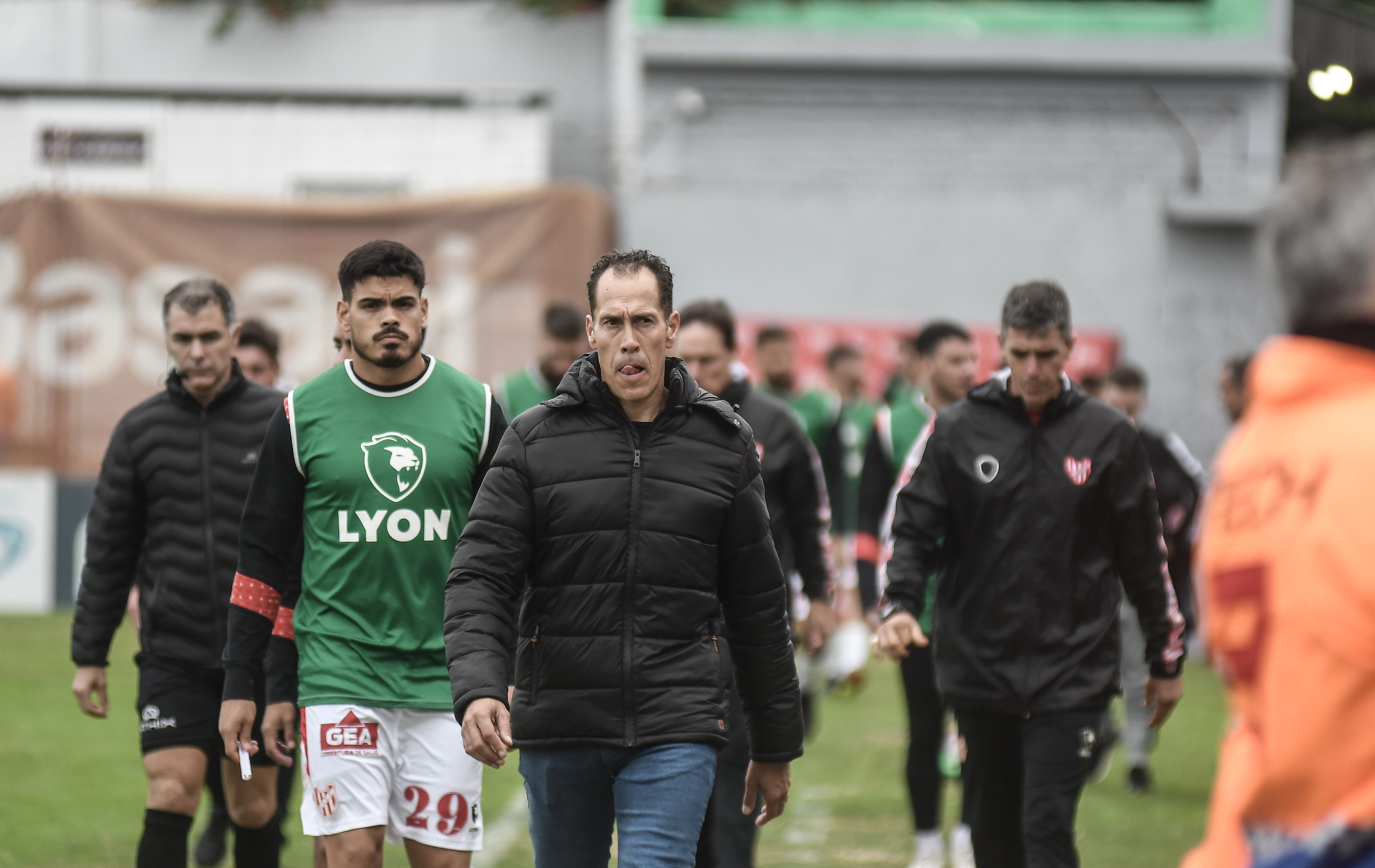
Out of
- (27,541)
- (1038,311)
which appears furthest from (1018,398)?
(27,541)

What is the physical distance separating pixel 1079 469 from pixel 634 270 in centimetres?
202

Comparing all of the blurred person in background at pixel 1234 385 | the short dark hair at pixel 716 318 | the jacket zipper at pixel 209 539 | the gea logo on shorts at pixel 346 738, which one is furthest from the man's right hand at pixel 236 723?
the blurred person in background at pixel 1234 385

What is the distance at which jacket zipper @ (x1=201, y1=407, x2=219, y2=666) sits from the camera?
607 centimetres

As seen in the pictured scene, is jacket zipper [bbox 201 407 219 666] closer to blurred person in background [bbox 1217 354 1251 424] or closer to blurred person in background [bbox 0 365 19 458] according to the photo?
blurred person in background [bbox 1217 354 1251 424]

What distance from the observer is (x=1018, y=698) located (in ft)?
18.9

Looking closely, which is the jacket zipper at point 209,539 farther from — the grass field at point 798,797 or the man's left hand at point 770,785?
the man's left hand at point 770,785

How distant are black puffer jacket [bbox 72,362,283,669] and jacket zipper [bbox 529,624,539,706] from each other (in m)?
1.98

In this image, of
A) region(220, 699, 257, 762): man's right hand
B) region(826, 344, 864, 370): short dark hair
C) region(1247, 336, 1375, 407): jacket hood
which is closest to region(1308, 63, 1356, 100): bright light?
region(826, 344, 864, 370): short dark hair

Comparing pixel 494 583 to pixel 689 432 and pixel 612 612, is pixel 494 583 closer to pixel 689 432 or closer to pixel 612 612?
pixel 612 612

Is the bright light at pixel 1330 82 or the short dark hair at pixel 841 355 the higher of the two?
the bright light at pixel 1330 82

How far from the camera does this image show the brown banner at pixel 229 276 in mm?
18922

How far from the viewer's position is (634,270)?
4.53m

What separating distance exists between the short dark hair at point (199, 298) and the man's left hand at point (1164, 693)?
3557 mm

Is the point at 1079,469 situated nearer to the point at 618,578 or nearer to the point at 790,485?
the point at 790,485
